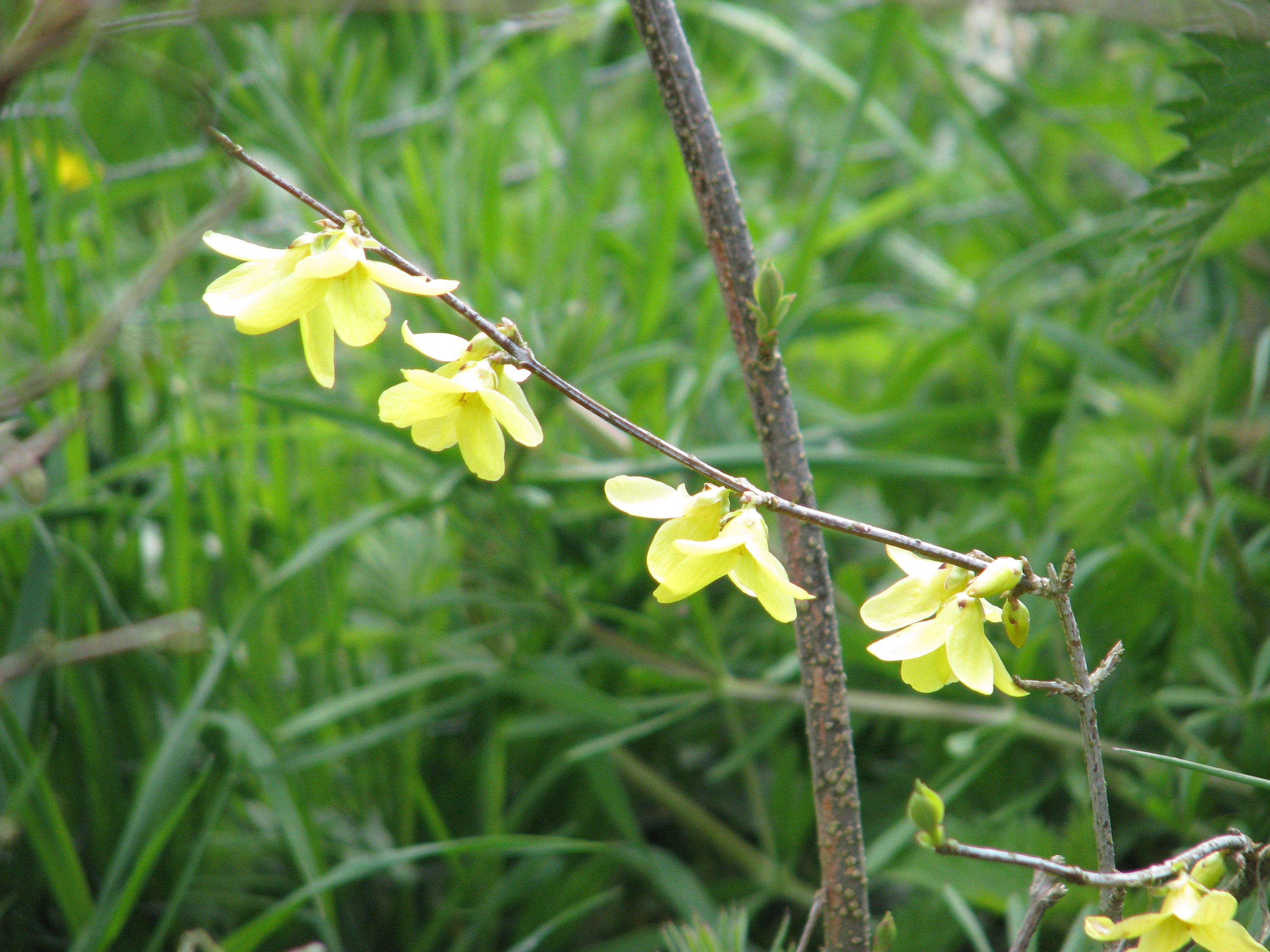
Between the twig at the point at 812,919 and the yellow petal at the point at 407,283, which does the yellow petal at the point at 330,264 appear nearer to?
the yellow petal at the point at 407,283

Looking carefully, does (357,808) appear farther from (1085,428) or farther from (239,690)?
(1085,428)

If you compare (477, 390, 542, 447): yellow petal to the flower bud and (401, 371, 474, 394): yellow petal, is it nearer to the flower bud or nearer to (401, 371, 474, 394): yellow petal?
(401, 371, 474, 394): yellow petal

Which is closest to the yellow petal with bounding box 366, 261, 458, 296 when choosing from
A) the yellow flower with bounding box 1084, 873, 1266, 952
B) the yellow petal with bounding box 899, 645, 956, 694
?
the yellow petal with bounding box 899, 645, 956, 694

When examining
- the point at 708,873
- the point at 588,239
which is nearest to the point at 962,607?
the point at 708,873

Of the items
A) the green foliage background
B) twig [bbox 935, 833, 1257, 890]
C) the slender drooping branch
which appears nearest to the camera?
twig [bbox 935, 833, 1257, 890]

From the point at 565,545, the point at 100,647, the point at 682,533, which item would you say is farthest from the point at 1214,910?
the point at 565,545

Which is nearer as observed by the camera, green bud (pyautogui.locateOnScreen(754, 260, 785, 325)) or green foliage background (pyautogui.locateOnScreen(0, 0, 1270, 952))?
green bud (pyautogui.locateOnScreen(754, 260, 785, 325))

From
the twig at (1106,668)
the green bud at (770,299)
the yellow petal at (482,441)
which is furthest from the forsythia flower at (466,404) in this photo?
the twig at (1106,668)
